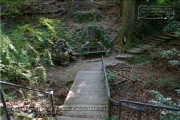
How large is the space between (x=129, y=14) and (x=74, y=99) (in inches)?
253

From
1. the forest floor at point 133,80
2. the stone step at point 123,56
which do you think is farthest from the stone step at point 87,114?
the stone step at point 123,56

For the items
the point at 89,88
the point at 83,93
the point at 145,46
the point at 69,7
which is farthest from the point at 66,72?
the point at 69,7

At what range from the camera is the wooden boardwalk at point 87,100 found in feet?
14.9

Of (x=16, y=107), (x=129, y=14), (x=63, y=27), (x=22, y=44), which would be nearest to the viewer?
(x=16, y=107)

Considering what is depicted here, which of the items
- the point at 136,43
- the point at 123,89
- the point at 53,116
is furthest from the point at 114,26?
the point at 53,116

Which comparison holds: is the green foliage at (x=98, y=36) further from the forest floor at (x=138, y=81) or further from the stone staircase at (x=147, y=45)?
the forest floor at (x=138, y=81)

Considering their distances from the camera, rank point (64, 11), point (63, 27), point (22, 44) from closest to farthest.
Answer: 1. point (22, 44)
2. point (63, 27)
3. point (64, 11)

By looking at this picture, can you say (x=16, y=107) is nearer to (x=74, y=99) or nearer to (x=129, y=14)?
(x=74, y=99)

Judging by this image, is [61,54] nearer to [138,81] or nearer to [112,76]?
[112,76]

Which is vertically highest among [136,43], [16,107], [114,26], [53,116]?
[114,26]

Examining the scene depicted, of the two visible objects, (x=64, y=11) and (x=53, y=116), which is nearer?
(x=53, y=116)

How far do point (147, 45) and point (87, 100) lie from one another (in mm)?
6269

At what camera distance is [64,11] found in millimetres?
15320

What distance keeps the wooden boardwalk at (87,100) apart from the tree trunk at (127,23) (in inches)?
156
